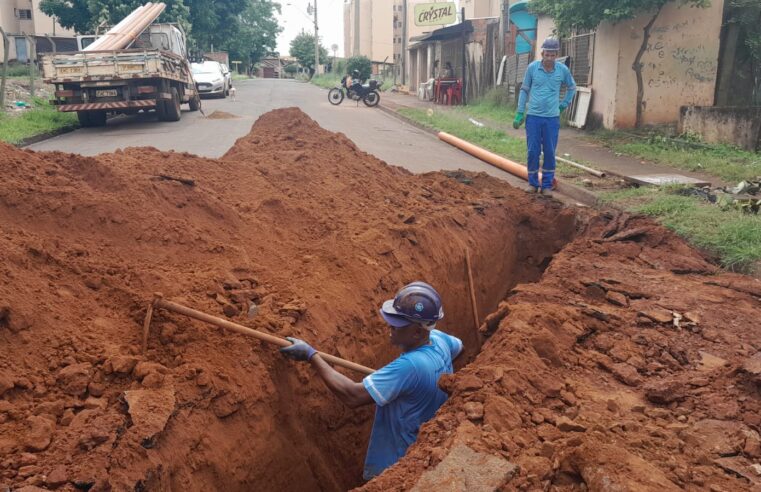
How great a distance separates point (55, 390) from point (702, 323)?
4.04 m

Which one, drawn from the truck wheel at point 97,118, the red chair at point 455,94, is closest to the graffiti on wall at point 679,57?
the red chair at point 455,94

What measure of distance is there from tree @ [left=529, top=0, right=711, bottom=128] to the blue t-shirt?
442 inches

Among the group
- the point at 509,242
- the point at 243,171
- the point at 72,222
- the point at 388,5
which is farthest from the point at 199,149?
the point at 388,5

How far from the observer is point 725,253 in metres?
6.04

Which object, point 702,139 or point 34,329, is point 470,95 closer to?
point 702,139

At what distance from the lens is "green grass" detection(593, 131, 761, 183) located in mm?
9797

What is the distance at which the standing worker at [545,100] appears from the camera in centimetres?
855

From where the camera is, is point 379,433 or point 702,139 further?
point 702,139

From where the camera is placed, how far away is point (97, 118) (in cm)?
1527

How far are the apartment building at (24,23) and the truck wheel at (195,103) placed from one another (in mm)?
21629

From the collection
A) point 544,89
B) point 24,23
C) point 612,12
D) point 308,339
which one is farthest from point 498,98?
point 24,23

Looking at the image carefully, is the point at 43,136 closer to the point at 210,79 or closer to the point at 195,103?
the point at 195,103

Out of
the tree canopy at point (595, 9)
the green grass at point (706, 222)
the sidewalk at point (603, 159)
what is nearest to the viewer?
the green grass at point (706, 222)

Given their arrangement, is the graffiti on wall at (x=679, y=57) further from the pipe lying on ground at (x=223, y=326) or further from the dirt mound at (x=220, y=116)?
the pipe lying on ground at (x=223, y=326)
